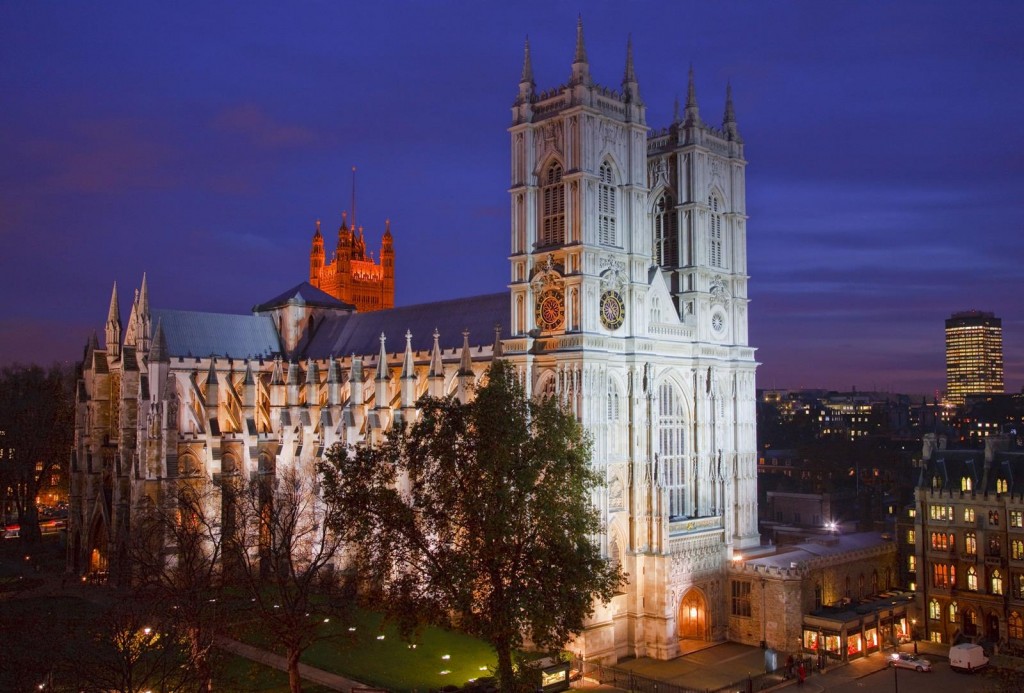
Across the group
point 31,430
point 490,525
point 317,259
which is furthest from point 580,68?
point 317,259

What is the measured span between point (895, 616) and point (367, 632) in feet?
85.0

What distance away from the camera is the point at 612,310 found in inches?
1813

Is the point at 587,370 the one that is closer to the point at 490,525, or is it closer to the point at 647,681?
the point at 647,681

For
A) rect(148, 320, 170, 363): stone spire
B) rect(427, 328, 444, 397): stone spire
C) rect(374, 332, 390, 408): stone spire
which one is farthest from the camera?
rect(148, 320, 170, 363): stone spire

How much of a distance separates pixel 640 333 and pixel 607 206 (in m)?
6.71

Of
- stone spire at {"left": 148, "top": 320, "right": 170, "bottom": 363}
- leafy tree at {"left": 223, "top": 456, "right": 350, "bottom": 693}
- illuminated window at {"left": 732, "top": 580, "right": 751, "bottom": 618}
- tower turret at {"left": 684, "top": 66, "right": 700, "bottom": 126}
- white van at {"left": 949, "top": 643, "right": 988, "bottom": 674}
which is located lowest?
white van at {"left": 949, "top": 643, "right": 988, "bottom": 674}

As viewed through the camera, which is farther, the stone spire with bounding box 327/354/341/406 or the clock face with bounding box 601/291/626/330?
the stone spire with bounding box 327/354/341/406

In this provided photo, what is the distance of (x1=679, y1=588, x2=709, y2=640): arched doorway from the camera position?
152 feet

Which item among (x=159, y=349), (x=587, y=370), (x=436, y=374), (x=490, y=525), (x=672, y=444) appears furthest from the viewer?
(x=159, y=349)

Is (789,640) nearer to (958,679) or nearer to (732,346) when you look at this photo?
(958,679)

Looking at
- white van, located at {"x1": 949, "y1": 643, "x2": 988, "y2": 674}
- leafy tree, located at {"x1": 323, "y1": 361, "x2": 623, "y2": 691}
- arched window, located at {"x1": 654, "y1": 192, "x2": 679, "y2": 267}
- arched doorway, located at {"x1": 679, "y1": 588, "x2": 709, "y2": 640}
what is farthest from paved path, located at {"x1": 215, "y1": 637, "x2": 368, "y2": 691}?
arched window, located at {"x1": 654, "y1": 192, "x2": 679, "y2": 267}

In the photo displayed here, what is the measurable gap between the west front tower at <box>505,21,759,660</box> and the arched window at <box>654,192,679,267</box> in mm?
79

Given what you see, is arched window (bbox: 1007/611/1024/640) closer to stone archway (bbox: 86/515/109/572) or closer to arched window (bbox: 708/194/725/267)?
arched window (bbox: 708/194/725/267)

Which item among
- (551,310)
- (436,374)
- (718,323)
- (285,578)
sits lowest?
(285,578)
